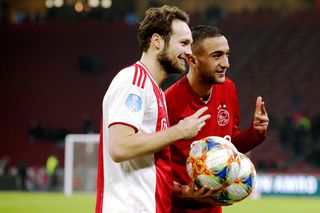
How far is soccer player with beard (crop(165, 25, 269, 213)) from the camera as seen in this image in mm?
5566

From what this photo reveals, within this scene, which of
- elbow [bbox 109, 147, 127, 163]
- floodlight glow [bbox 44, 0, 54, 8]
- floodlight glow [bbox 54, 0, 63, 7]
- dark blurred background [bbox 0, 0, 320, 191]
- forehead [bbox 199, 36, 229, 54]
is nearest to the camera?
elbow [bbox 109, 147, 127, 163]

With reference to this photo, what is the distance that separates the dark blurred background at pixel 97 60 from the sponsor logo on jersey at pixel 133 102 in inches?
941

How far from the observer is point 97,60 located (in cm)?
3472

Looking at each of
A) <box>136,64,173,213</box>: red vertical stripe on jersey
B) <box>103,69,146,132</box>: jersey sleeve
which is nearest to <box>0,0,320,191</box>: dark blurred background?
<box>136,64,173,213</box>: red vertical stripe on jersey

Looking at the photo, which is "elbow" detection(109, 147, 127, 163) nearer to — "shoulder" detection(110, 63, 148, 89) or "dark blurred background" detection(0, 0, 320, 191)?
"shoulder" detection(110, 63, 148, 89)

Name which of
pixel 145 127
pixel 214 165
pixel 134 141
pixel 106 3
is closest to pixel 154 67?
pixel 145 127

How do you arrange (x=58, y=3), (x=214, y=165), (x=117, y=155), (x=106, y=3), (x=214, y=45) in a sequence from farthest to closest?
(x=106, y=3) → (x=58, y=3) → (x=214, y=45) → (x=214, y=165) → (x=117, y=155)

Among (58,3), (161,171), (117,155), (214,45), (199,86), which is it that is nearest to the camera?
(117,155)

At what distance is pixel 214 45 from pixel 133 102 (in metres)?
1.36

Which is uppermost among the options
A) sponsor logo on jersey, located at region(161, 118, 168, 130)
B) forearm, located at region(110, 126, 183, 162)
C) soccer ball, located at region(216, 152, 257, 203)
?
sponsor logo on jersey, located at region(161, 118, 168, 130)

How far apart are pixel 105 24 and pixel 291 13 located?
8.15 metres

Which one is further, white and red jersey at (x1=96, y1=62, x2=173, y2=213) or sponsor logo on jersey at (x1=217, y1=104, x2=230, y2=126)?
sponsor logo on jersey at (x1=217, y1=104, x2=230, y2=126)

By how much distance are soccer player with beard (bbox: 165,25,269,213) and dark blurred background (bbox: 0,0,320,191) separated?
2233 cm

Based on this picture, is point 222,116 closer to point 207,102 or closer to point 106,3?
point 207,102
